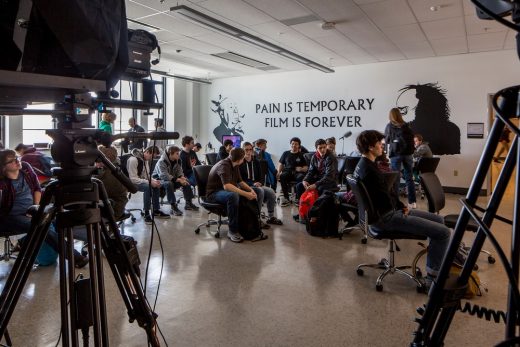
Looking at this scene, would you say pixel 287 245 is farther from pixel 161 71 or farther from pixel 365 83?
pixel 161 71

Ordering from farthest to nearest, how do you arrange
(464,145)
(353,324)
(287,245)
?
(464,145) → (287,245) → (353,324)

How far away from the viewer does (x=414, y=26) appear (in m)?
6.05

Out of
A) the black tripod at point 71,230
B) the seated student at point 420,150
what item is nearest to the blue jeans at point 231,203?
the black tripod at point 71,230

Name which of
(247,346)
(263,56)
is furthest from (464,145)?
(247,346)

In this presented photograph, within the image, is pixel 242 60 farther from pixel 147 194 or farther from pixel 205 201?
pixel 205 201

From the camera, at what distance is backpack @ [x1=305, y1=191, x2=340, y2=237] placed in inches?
178

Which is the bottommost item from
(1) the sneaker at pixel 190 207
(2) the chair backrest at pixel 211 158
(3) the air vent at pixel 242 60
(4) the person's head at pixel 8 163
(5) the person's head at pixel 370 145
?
(1) the sneaker at pixel 190 207

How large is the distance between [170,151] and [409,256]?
3715 mm

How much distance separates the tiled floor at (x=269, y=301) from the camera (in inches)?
88.4

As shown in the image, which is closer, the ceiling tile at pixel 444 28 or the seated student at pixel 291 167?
the ceiling tile at pixel 444 28

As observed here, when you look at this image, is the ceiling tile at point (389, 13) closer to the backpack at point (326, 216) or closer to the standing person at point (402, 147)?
the standing person at point (402, 147)

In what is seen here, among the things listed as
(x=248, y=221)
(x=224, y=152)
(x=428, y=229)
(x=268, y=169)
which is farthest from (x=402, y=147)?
(x=428, y=229)

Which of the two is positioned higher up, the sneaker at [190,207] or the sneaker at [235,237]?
the sneaker at [235,237]

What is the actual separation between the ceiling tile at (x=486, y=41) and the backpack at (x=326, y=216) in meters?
4.41
